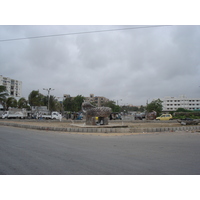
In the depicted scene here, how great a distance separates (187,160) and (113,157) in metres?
2.30

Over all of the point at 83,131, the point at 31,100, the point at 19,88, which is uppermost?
the point at 19,88

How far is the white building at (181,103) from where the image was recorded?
8519 centimetres

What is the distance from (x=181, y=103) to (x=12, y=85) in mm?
85790

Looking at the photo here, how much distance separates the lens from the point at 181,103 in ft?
282

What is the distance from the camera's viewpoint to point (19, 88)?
90.9 metres

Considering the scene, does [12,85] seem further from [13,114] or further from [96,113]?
[96,113]

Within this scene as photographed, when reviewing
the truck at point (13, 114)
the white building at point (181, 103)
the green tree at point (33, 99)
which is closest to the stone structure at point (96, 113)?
the truck at point (13, 114)

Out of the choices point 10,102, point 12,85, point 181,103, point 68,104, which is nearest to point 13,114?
point 10,102

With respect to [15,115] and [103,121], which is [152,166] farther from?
[15,115]

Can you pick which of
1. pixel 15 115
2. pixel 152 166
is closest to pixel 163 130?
pixel 152 166

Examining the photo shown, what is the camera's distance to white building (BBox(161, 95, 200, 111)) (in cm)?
8519

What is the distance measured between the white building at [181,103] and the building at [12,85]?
7768 cm

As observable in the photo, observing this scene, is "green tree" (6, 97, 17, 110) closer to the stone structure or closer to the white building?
the stone structure

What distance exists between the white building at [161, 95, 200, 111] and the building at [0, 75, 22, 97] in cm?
7768
